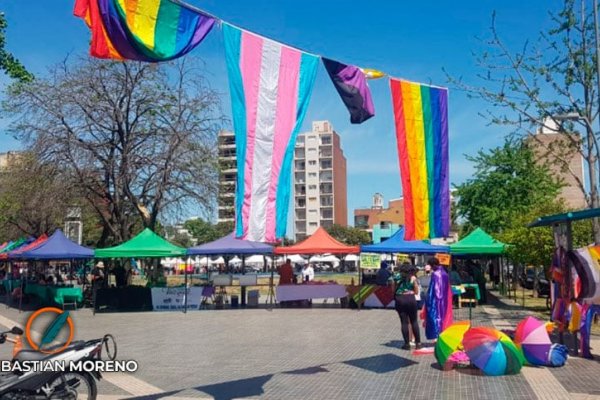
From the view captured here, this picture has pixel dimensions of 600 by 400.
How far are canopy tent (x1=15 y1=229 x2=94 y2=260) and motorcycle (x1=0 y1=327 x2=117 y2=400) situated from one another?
15.1m

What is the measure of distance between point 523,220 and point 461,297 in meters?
3.70

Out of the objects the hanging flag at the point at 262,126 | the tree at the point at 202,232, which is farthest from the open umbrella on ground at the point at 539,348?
the tree at the point at 202,232

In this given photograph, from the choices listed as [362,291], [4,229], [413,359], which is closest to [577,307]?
[413,359]

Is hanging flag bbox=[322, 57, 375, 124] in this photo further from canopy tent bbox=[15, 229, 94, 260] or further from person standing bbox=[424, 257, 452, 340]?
canopy tent bbox=[15, 229, 94, 260]

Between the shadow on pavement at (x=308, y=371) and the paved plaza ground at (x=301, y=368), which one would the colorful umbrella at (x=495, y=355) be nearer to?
the paved plaza ground at (x=301, y=368)

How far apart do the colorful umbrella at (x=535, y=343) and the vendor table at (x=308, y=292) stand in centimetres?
1283

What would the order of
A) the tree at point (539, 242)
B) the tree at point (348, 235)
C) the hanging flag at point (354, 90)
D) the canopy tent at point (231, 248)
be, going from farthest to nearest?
the tree at point (348, 235) < the canopy tent at point (231, 248) < the tree at point (539, 242) < the hanging flag at point (354, 90)

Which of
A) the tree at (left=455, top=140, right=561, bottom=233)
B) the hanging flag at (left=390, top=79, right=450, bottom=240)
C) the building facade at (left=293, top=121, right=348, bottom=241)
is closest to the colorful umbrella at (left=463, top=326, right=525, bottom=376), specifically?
the hanging flag at (left=390, top=79, right=450, bottom=240)

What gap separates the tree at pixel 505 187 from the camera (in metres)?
33.5

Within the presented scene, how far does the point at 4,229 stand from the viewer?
44250 mm

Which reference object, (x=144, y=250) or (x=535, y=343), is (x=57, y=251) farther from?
(x=535, y=343)

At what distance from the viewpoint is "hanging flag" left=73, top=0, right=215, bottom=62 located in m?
6.87

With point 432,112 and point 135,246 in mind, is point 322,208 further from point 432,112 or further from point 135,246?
point 432,112

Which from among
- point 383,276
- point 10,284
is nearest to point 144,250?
point 383,276
